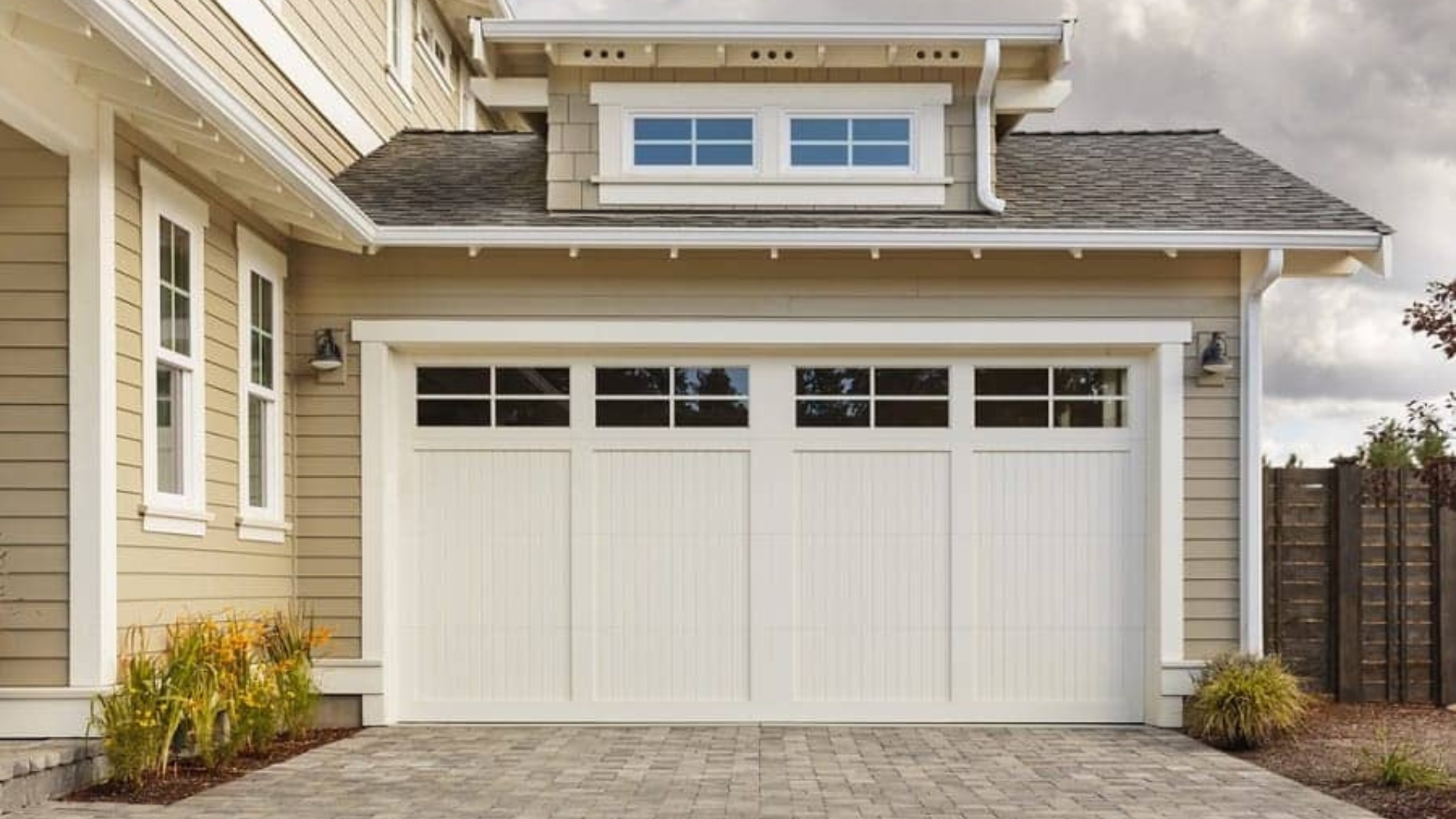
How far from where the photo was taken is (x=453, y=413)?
34.1ft

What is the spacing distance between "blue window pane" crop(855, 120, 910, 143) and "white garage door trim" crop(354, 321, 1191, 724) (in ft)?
4.38

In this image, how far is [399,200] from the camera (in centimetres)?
1055

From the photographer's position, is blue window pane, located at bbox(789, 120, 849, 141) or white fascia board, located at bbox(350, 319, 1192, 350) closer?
white fascia board, located at bbox(350, 319, 1192, 350)

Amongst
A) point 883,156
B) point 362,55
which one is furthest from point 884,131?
point 362,55

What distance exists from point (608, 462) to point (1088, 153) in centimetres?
418

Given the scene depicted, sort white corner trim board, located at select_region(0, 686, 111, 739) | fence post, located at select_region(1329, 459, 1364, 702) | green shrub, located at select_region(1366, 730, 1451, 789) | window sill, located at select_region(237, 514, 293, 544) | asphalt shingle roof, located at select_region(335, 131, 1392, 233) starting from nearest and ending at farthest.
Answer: white corner trim board, located at select_region(0, 686, 111, 739), green shrub, located at select_region(1366, 730, 1451, 789), window sill, located at select_region(237, 514, 293, 544), asphalt shingle roof, located at select_region(335, 131, 1392, 233), fence post, located at select_region(1329, 459, 1364, 702)

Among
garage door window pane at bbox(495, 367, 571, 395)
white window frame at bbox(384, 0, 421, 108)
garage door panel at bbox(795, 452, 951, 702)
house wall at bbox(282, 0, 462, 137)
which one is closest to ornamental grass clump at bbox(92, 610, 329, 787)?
garage door window pane at bbox(495, 367, 571, 395)

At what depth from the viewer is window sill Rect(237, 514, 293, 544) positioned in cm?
912

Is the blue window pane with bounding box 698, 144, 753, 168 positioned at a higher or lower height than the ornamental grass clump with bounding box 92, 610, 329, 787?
higher

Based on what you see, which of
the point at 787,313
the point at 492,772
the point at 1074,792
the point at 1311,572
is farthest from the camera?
the point at 1311,572

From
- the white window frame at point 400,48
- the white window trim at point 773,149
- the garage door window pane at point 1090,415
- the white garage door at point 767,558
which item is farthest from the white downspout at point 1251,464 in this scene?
the white window frame at point 400,48

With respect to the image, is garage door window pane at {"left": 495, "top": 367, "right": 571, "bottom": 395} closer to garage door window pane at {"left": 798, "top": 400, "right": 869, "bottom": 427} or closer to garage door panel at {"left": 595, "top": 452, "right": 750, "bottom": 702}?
garage door panel at {"left": 595, "top": 452, "right": 750, "bottom": 702}

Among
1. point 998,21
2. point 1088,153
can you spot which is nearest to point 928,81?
point 998,21

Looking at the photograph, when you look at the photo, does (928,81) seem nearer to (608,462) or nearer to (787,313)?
(787,313)
